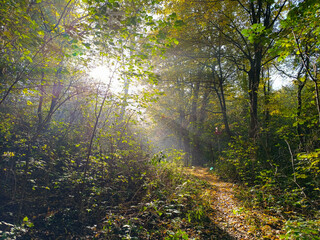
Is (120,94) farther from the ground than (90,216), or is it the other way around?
(120,94)

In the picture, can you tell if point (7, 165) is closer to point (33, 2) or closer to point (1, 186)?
point (1, 186)

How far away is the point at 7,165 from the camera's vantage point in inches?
171

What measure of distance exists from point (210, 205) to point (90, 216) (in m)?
3.18

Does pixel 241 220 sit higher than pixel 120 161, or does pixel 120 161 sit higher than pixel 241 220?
pixel 120 161

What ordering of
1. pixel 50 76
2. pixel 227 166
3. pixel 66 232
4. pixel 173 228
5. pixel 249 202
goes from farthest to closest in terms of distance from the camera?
pixel 227 166 → pixel 50 76 → pixel 249 202 → pixel 173 228 → pixel 66 232

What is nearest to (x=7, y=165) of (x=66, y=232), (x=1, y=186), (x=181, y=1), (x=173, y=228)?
(x=1, y=186)

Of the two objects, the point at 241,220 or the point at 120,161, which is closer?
the point at 241,220

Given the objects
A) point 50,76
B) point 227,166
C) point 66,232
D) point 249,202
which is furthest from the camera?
point 227,166

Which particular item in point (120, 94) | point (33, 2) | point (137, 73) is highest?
point (33, 2)

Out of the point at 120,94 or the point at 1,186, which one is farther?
the point at 120,94

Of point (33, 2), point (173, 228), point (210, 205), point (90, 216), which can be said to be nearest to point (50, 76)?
point (33, 2)

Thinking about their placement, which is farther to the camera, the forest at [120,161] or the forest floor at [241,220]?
the forest floor at [241,220]

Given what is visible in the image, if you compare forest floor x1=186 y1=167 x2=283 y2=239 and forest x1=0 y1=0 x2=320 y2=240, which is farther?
forest floor x1=186 y1=167 x2=283 y2=239

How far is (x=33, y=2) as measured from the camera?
4.03 metres
